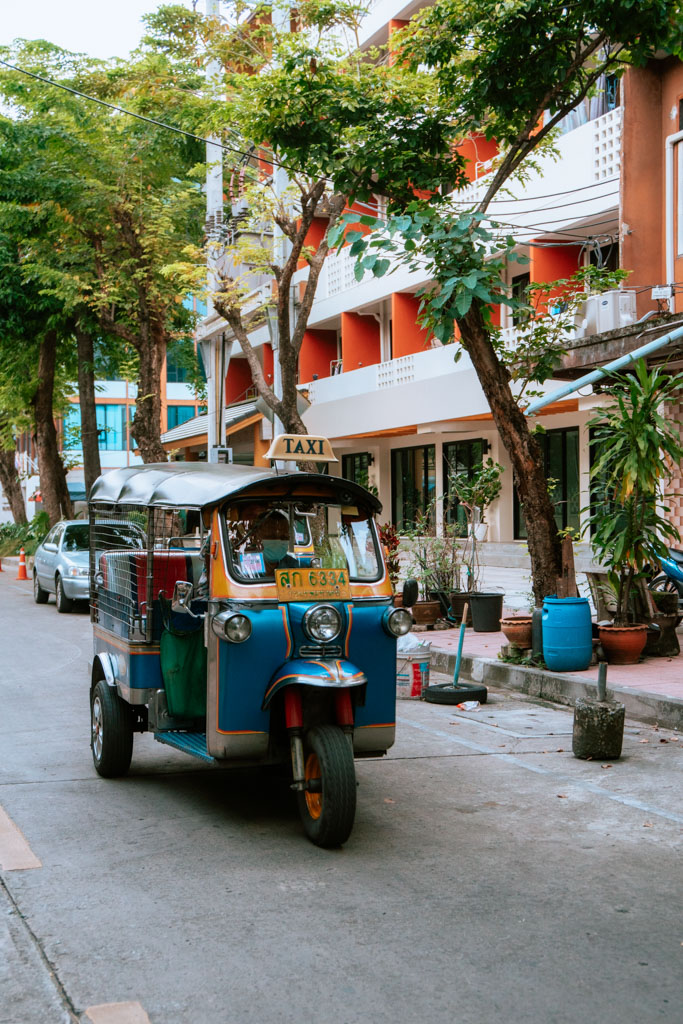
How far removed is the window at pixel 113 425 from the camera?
71000 millimetres

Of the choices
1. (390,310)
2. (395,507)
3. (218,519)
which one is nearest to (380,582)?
(218,519)

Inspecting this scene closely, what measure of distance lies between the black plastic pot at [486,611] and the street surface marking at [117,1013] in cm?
1076

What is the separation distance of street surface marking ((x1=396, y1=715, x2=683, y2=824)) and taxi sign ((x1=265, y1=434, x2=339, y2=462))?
2.69 m

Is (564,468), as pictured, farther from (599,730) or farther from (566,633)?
(599,730)

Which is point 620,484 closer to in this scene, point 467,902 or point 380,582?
point 380,582

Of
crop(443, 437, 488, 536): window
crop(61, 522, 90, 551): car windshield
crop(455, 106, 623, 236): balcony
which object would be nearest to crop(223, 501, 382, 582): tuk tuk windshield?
crop(455, 106, 623, 236): balcony

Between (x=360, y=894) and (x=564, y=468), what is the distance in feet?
67.1

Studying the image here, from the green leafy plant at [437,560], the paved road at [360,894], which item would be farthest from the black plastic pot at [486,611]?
the paved road at [360,894]

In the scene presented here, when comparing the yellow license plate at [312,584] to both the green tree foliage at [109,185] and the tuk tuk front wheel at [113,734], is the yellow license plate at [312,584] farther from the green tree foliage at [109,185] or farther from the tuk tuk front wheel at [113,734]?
the green tree foliage at [109,185]

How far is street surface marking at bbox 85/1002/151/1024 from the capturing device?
12.2 feet

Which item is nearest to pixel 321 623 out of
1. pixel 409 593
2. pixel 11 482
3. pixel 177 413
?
pixel 409 593

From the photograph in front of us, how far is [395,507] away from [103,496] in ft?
83.3

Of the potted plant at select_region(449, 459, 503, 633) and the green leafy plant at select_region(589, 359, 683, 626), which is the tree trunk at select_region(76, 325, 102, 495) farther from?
the green leafy plant at select_region(589, 359, 683, 626)

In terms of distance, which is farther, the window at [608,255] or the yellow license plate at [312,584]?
the window at [608,255]
